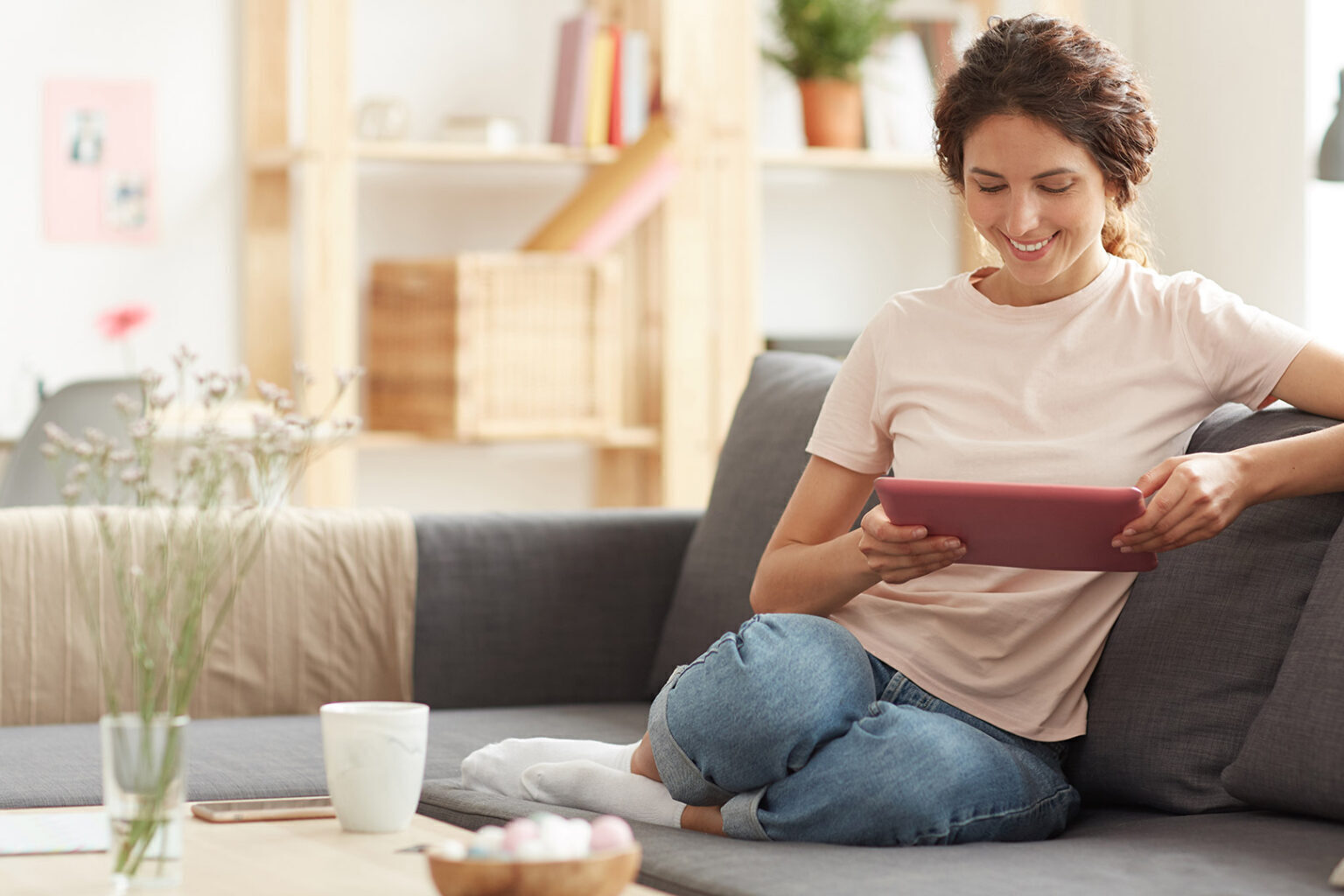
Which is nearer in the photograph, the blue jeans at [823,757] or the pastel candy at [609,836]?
the pastel candy at [609,836]

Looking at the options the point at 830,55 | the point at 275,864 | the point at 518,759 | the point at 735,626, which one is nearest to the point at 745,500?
the point at 735,626

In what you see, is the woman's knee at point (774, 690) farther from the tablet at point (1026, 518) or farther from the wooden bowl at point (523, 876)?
the wooden bowl at point (523, 876)

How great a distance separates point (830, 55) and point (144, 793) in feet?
9.93

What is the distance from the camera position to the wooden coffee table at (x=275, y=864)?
3.76 ft

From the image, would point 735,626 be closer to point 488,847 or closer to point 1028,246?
point 1028,246

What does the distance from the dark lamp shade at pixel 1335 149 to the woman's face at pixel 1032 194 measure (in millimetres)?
1357

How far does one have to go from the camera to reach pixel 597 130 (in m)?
3.76

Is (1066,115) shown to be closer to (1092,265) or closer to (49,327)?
(1092,265)

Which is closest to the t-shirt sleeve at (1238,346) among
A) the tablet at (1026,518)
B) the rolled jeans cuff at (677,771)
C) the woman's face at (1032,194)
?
the woman's face at (1032,194)

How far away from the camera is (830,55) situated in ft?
12.7

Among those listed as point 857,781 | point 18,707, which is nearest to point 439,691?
point 18,707

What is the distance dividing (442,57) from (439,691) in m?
2.06

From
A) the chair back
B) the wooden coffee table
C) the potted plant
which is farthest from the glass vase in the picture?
the potted plant

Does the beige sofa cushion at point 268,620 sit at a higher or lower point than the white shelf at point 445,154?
lower
